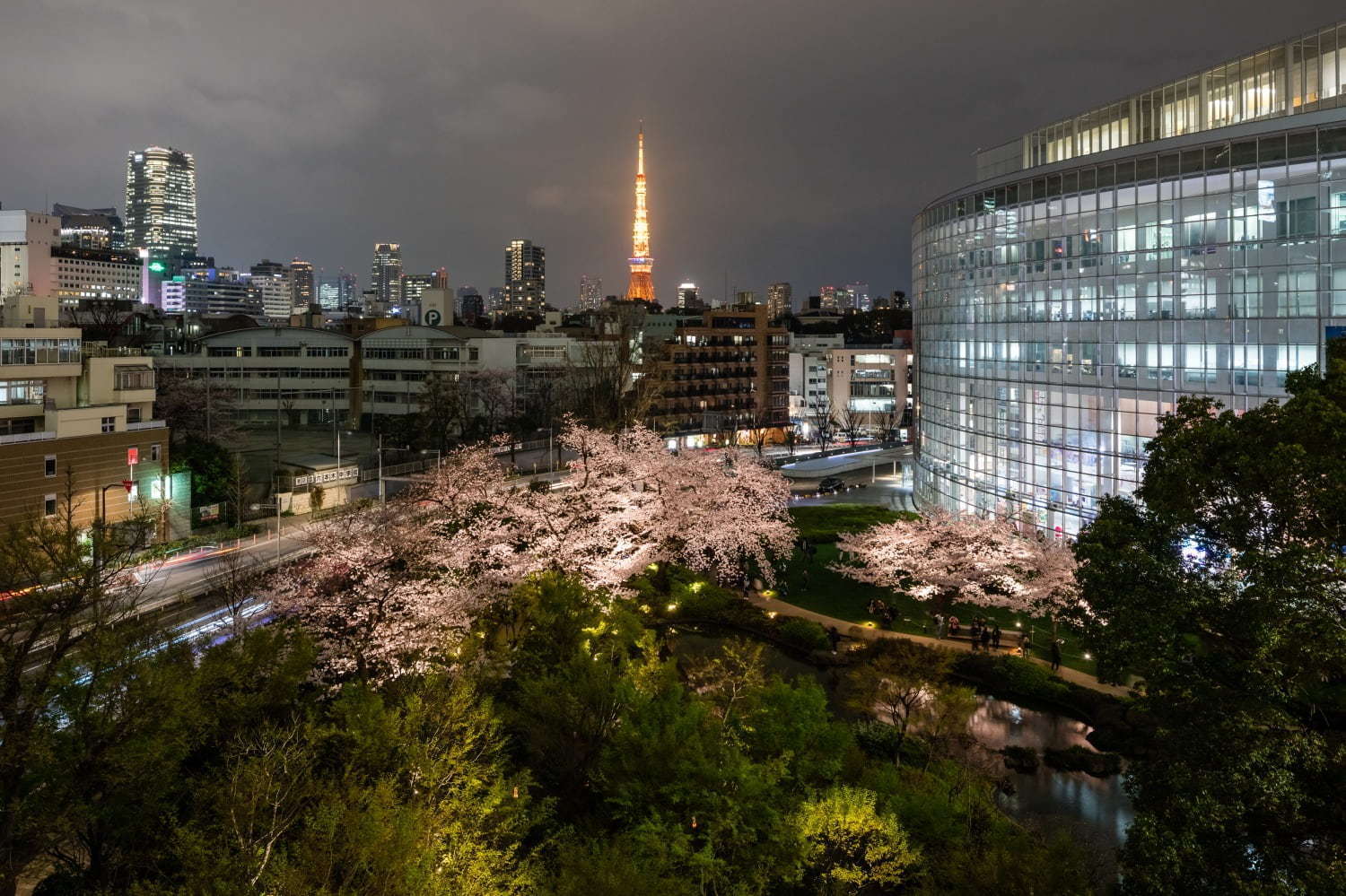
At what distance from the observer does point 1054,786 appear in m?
23.5

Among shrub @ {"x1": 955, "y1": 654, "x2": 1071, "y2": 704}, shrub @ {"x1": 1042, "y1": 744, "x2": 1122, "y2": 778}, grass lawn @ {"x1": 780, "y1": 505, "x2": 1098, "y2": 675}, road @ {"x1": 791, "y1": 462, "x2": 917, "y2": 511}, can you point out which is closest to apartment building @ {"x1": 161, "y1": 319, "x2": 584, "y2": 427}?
road @ {"x1": 791, "y1": 462, "x2": 917, "y2": 511}

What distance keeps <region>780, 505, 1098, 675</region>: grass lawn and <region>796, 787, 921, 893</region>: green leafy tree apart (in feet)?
51.4

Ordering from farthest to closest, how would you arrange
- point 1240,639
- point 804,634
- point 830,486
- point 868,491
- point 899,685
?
point 868,491
point 830,486
point 804,634
point 899,685
point 1240,639

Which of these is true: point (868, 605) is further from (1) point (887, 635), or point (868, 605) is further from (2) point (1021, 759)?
(2) point (1021, 759)

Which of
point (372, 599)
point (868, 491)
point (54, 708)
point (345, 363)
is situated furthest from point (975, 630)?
point (345, 363)

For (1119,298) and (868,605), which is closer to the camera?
(868,605)

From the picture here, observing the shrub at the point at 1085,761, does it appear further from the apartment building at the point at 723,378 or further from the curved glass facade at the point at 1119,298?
the apartment building at the point at 723,378

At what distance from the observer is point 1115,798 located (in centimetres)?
2286

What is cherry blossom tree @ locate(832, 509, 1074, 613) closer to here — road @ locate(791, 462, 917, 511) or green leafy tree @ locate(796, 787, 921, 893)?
green leafy tree @ locate(796, 787, 921, 893)

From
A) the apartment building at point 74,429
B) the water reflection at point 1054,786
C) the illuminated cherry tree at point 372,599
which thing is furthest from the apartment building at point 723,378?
the water reflection at point 1054,786

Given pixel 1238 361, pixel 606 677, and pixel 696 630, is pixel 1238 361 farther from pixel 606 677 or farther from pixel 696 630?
pixel 606 677

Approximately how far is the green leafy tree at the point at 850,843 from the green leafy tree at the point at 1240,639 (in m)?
4.45

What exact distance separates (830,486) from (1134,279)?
A: 30.3m

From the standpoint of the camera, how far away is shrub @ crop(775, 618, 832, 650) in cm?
3297
